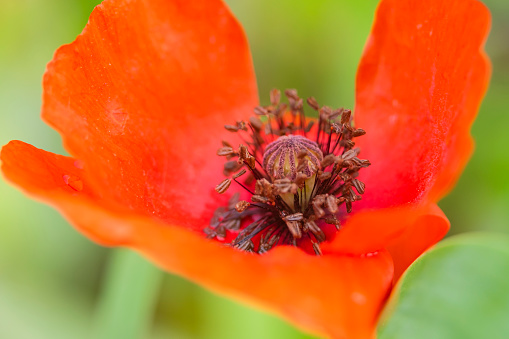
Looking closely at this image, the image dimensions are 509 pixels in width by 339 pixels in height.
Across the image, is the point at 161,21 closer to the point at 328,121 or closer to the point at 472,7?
the point at 328,121

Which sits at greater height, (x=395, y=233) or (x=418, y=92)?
(x=418, y=92)

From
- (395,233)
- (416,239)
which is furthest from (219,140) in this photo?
(395,233)

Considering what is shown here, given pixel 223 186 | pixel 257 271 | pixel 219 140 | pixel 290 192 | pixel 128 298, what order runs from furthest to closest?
pixel 128 298, pixel 219 140, pixel 223 186, pixel 290 192, pixel 257 271

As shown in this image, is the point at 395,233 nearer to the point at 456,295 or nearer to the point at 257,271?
the point at 456,295

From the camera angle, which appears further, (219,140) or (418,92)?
(219,140)

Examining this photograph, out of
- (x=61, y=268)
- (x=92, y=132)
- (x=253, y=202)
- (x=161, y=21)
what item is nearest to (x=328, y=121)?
(x=253, y=202)

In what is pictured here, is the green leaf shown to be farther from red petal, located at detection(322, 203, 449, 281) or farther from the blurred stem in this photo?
the blurred stem

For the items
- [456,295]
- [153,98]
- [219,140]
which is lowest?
[456,295]

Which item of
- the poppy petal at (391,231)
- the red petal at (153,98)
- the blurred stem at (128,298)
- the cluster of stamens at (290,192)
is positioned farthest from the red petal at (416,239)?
the blurred stem at (128,298)
